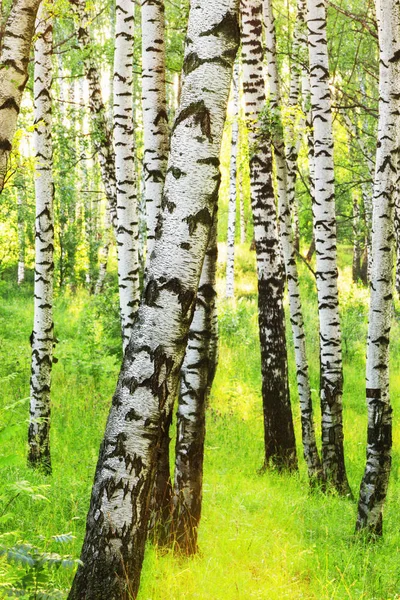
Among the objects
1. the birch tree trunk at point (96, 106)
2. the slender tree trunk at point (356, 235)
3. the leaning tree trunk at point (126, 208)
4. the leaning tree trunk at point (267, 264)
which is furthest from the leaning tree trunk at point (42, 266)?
the slender tree trunk at point (356, 235)

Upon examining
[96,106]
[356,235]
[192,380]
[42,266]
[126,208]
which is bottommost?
[192,380]

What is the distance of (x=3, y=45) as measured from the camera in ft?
10.1

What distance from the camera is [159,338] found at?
9.75 feet

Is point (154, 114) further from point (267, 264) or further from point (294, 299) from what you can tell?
point (294, 299)

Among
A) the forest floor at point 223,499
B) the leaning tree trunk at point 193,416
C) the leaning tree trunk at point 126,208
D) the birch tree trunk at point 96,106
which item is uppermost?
the birch tree trunk at point 96,106

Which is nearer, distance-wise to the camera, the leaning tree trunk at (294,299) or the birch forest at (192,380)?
the birch forest at (192,380)

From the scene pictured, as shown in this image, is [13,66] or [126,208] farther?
[126,208]

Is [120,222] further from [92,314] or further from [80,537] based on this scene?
[92,314]

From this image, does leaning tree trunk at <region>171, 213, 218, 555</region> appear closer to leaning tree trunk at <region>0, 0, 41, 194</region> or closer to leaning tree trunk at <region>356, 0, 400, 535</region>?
leaning tree trunk at <region>356, 0, 400, 535</region>

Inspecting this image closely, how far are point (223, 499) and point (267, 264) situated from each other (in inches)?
112

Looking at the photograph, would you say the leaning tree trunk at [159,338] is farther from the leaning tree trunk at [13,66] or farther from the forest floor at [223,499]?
the leaning tree trunk at [13,66]

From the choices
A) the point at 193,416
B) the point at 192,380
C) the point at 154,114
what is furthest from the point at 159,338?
the point at 154,114

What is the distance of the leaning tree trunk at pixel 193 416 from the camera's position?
15.3 ft

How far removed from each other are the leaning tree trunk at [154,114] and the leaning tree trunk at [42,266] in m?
2.13
